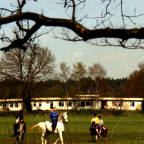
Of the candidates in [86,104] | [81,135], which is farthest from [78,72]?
[81,135]

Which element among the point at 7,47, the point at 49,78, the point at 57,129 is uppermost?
the point at 49,78

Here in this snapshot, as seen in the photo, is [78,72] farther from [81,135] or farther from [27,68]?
[81,135]

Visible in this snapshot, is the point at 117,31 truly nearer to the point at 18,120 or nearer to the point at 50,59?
the point at 18,120

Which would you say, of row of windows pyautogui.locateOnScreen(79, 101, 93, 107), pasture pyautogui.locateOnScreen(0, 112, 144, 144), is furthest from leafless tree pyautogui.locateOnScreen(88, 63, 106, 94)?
pasture pyautogui.locateOnScreen(0, 112, 144, 144)

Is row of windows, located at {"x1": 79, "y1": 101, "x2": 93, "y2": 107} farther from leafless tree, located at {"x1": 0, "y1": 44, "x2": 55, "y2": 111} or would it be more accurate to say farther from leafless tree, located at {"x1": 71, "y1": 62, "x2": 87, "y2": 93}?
leafless tree, located at {"x1": 0, "y1": 44, "x2": 55, "y2": 111}

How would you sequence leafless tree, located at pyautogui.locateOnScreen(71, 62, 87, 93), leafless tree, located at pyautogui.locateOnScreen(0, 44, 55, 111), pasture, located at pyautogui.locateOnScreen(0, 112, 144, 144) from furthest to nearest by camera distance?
leafless tree, located at pyautogui.locateOnScreen(71, 62, 87, 93), leafless tree, located at pyautogui.locateOnScreen(0, 44, 55, 111), pasture, located at pyautogui.locateOnScreen(0, 112, 144, 144)

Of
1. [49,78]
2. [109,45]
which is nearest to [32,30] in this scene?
[109,45]

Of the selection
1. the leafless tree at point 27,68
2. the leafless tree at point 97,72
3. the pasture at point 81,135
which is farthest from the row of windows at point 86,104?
the pasture at point 81,135

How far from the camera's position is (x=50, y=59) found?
8188 centimetres

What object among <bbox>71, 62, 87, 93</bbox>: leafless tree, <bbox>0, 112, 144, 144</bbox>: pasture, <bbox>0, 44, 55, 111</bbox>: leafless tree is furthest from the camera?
<bbox>71, 62, 87, 93</bbox>: leafless tree

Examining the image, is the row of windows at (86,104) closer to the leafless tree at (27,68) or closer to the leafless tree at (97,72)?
the leafless tree at (97,72)

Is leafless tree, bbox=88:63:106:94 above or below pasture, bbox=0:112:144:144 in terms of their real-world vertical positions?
above

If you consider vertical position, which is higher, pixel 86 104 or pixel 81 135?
pixel 86 104

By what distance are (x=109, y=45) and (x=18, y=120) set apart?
18.9 m
